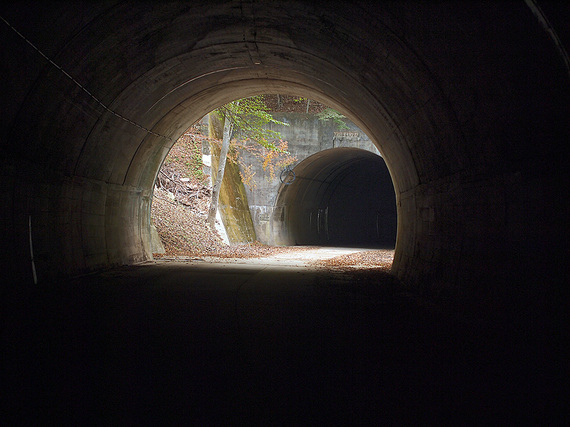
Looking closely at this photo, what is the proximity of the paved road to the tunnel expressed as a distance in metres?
17.3

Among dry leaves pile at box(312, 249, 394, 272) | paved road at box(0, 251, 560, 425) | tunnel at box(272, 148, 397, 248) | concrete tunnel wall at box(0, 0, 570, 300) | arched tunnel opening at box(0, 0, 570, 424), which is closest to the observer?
paved road at box(0, 251, 560, 425)

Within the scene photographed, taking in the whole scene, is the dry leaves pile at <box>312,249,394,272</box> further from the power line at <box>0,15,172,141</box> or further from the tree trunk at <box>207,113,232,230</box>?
the power line at <box>0,15,172,141</box>

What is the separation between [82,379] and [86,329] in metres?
1.51

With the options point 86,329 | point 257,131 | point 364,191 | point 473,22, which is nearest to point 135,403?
point 86,329

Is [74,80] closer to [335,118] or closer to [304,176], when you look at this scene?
[335,118]

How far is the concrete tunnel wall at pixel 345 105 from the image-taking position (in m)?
4.02

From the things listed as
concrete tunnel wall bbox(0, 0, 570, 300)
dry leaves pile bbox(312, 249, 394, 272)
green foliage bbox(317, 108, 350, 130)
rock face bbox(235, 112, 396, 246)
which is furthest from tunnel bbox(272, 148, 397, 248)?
concrete tunnel wall bbox(0, 0, 570, 300)

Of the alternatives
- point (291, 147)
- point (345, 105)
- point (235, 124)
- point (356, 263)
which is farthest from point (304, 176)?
point (345, 105)

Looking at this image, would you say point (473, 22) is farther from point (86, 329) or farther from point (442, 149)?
point (86, 329)

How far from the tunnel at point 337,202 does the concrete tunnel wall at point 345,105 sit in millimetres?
12971

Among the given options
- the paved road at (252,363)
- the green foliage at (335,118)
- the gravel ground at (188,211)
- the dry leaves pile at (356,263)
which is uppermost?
the green foliage at (335,118)

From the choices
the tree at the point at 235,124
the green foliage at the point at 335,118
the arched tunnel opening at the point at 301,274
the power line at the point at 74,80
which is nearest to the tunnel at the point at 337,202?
the green foliage at the point at 335,118

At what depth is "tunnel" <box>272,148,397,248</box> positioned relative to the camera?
23.8 metres

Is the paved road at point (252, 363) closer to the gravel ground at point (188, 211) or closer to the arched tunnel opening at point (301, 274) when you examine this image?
the arched tunnel opening at point (301, 274)
